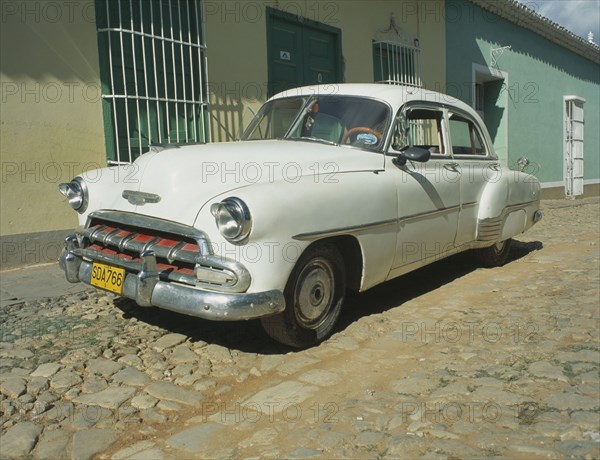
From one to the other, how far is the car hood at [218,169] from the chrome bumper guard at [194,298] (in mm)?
345

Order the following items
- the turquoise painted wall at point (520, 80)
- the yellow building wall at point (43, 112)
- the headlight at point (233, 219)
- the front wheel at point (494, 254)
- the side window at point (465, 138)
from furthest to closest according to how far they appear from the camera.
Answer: the turquoise painted wall at point (520, 80), the front wheel at point (494, 254), the yellow building wall at point (43, 112), the side window at point (465, 138), the headlight at point (233, 219)

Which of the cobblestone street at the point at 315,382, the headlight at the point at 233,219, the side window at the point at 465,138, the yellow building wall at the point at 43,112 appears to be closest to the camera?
the cobblestone street at the point at 315,382

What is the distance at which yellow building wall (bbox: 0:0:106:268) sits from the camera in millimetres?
5320

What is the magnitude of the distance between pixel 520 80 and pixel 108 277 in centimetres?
1290

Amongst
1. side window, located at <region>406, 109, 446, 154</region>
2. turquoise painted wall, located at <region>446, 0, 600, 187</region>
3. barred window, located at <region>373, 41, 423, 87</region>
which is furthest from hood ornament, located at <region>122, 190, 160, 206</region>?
turquoise painted wall, located at <region>446, 0, 600, 187</region>

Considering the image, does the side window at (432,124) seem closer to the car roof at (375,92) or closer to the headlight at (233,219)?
the car roof at (375,92)

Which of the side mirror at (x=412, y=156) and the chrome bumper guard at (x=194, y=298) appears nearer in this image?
the chrome bumper guard at (x=194, y=298)

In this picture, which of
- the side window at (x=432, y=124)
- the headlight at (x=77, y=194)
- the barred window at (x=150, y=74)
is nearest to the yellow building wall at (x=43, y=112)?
the barred window at (x=150, y=74)

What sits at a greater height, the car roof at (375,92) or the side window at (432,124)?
Answer: the car roof at (375,92)

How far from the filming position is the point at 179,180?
3260mm

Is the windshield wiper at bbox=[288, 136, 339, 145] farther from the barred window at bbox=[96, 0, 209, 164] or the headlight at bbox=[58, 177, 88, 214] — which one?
the barred window at bbox=[96, 0, 209, 164]

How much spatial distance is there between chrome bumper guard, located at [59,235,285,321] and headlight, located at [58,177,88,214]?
0.81 metres

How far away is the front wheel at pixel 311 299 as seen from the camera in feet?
10.5

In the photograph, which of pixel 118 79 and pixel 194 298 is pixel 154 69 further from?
pixel 194 298
